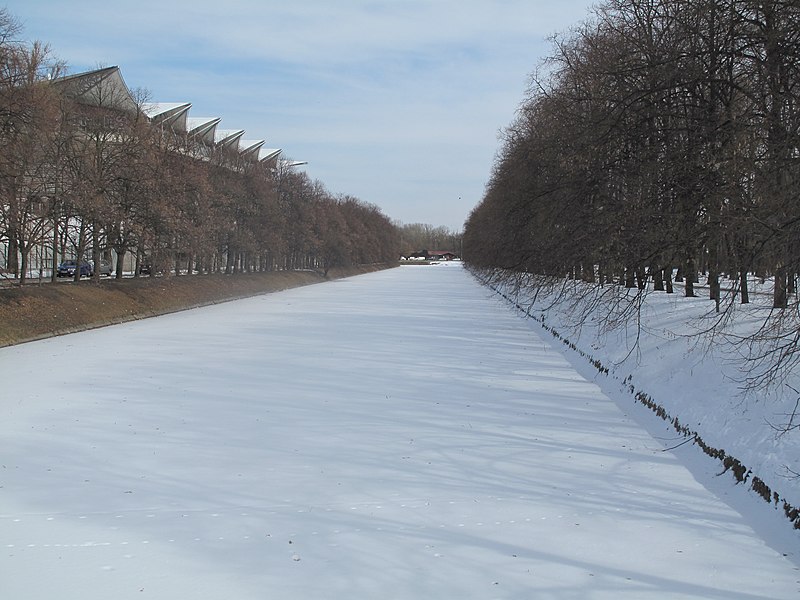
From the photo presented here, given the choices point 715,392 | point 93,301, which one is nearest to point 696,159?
point 715,392

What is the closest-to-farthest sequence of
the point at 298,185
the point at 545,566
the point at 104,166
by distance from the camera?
the point at 545,566 < the point at 104,166 < the point at 298,185

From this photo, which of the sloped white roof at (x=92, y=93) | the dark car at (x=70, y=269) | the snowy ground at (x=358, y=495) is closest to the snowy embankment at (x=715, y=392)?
the snowy ground at (x=358, y=495)

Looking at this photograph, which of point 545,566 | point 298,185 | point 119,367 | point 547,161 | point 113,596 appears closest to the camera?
point 113,596

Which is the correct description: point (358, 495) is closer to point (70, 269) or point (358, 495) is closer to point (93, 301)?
point (93, 301)

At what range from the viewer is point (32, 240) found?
27.8m

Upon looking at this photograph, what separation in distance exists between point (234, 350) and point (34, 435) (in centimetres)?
1072

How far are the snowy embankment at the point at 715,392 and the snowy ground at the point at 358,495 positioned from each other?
38 centimetres

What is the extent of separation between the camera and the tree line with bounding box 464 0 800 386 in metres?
9.93

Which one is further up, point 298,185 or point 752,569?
point 298,185

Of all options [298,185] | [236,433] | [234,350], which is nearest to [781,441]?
[236,433]

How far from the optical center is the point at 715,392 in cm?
1180

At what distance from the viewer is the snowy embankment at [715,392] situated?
339 inches

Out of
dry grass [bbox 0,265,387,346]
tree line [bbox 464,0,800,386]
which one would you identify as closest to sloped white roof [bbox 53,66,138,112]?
dry grass [bbox 0,265,387,346]

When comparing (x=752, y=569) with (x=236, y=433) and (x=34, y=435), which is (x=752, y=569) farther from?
(x=34, y=435)
